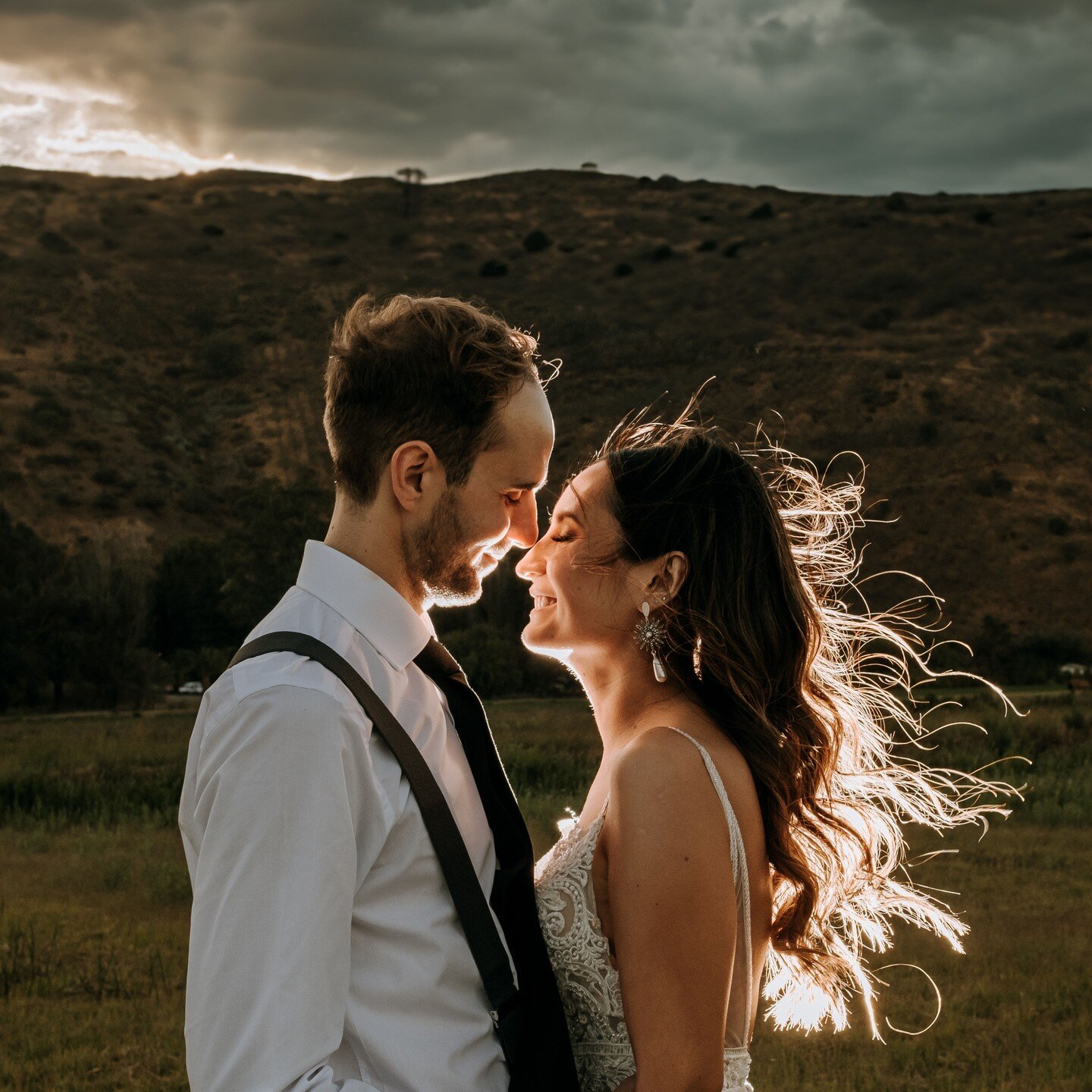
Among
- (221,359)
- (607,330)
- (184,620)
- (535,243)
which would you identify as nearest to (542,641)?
(184,620)

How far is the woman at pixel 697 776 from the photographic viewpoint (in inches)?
92.3

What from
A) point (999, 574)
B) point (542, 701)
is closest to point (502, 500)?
point (542, 701)

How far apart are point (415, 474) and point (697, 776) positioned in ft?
2.76

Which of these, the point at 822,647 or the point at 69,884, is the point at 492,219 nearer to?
the point at 69,884

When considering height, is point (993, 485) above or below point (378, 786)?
below

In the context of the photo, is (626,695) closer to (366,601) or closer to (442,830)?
(366,601)

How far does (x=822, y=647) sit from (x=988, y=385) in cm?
4801

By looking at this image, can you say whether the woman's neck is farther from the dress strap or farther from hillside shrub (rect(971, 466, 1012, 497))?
hillside shrub (rect(971, 466, 1012, 497))

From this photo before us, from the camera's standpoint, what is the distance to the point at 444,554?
8.05ft

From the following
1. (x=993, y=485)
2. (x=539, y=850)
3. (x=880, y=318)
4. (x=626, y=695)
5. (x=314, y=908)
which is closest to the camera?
(x=314, y=908)

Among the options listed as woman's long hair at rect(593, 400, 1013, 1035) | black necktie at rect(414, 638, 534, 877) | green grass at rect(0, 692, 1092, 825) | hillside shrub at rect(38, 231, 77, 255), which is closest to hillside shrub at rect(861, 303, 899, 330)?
green grass at rect(0, 692, 1092, 825)

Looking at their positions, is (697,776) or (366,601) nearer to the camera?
(366,601)

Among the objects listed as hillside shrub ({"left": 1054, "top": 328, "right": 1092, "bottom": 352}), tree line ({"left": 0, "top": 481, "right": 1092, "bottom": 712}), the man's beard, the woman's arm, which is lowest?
tree line ({"left": 0, "top": 481, "right": 1092, "bottom": 712})

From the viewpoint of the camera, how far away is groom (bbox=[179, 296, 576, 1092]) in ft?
5.77
